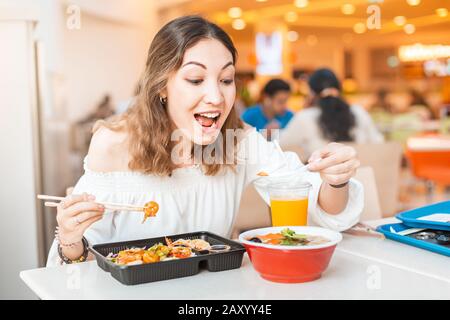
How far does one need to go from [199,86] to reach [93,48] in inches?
235

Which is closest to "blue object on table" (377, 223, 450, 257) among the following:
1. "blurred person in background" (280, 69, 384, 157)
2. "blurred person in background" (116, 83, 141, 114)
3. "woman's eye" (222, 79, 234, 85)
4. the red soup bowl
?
the red soup bowl

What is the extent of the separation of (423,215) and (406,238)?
20 cm

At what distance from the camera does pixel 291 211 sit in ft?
4.60

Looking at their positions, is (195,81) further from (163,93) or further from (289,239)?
(289,239)

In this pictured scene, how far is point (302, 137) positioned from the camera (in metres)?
3.72

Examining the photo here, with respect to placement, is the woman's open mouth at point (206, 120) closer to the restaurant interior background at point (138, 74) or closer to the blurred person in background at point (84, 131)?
the restaurant interior background at point (138, 74)

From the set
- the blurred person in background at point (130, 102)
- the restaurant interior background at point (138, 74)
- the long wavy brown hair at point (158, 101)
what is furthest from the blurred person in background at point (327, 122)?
the long wavy brown hair at point (158, 101)

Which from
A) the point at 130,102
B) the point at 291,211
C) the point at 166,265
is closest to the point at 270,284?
the point at 166,265

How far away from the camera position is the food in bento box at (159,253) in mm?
1130

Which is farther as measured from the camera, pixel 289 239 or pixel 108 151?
pixel 108 151

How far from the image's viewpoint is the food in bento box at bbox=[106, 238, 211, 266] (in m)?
1.13

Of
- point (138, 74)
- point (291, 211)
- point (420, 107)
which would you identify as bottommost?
point (291, 211)
